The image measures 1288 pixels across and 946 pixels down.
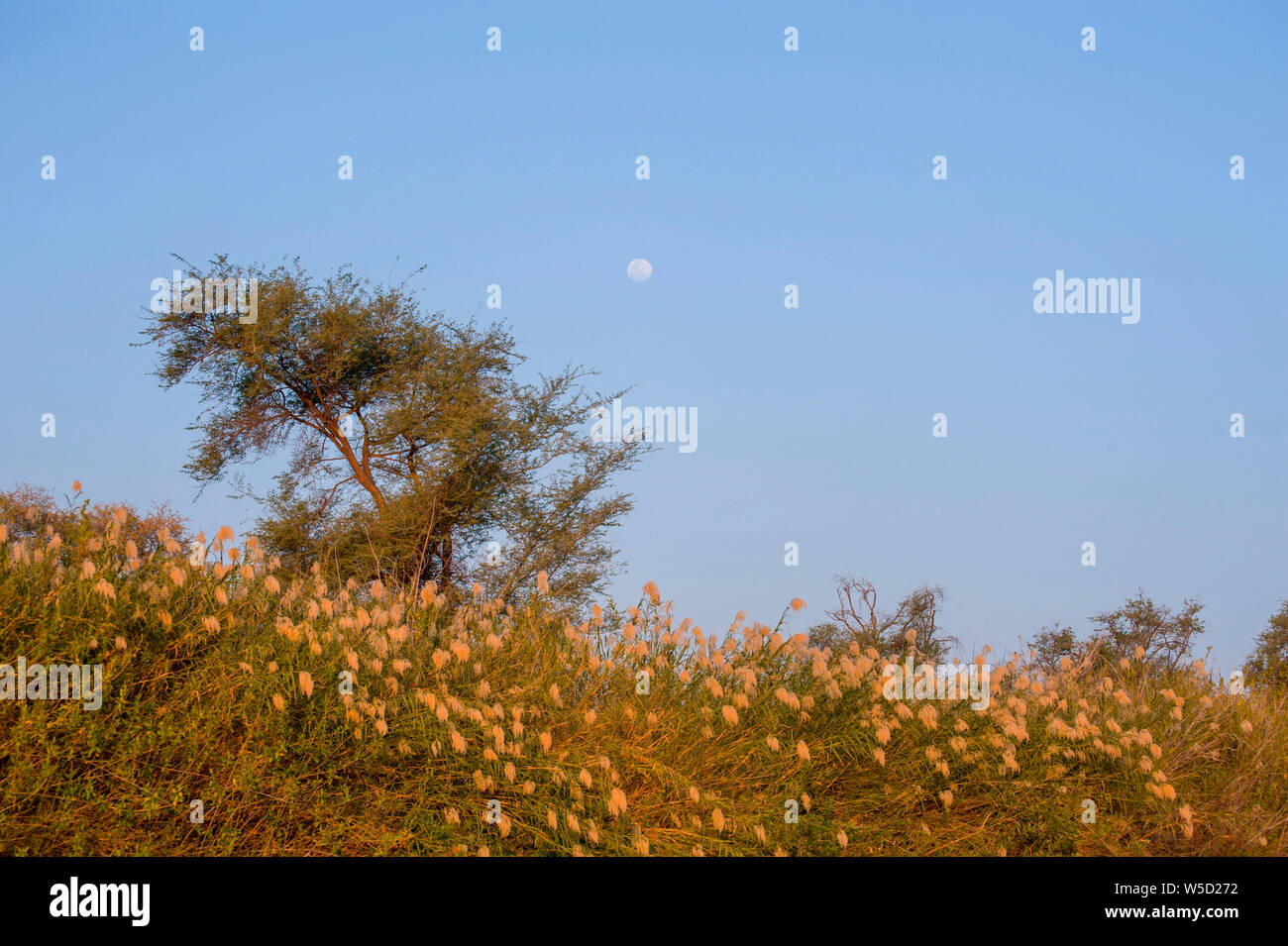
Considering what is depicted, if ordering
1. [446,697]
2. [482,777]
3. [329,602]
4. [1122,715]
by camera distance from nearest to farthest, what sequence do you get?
[482,777] < [446,697] < [329,602] < [1122,715]

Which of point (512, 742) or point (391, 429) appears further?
point (391, 429)

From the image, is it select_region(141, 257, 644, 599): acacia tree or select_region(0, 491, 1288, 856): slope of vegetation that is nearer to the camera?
select_region(0, 491, 1288, 856): slope of vegetation

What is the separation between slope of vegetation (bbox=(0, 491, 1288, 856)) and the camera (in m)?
5.80

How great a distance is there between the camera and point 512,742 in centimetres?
625

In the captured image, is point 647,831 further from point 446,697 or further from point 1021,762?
point 1021,762

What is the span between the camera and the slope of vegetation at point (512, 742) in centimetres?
580

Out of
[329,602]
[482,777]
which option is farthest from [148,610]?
[482,777]

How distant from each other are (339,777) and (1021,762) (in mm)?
4568

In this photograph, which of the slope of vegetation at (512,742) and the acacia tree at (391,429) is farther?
the acacia tree at (391,429)

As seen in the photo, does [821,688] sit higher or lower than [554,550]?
lower

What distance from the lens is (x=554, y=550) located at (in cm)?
2175

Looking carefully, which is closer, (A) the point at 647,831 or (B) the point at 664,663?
(A) the point at 647,831
